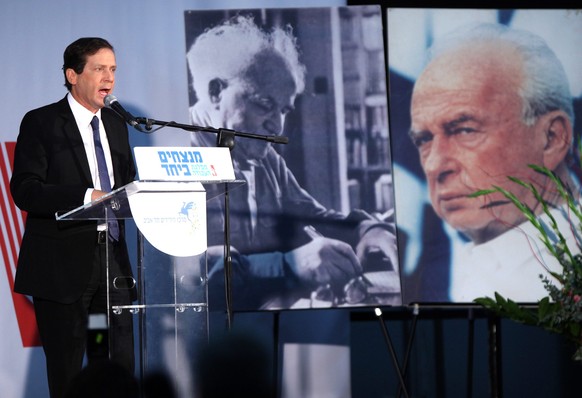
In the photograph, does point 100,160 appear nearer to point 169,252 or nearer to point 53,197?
point 53,197

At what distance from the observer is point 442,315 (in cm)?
581

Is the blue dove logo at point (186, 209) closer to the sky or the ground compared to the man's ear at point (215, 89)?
closer to the ground

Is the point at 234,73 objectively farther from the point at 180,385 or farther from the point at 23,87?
the point at 180,385

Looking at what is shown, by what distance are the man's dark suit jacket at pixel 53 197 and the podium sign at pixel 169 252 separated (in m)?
0.45

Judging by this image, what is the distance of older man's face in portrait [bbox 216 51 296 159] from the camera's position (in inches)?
198

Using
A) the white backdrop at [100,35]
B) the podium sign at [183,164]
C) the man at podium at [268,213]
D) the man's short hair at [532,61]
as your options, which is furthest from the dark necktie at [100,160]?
the man's short hair at [532,61]

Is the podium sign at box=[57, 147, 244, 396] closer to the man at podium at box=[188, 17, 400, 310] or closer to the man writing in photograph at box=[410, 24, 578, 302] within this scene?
the man at podium at box=[188, 17, 400, 310]

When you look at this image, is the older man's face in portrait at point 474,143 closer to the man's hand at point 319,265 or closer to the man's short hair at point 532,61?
the man's short hair at point 532,61

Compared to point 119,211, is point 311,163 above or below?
above

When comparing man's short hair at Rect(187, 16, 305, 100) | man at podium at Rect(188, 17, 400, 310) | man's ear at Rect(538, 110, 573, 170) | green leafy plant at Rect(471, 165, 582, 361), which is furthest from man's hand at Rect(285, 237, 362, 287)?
man's ear at Rect(538, 110, 573, 170)

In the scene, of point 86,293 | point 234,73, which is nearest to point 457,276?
point 234,73

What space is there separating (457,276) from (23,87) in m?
2.51

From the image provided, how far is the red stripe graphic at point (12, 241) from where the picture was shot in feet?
17.1

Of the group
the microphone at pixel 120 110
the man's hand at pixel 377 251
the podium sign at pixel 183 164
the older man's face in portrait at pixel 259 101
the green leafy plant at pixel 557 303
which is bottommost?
the green leafy plant at pixel 557 303
